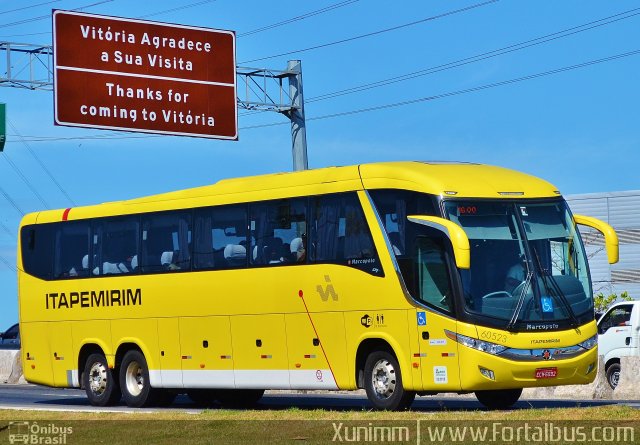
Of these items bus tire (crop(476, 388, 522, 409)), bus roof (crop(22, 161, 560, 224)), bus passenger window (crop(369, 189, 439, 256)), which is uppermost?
bus roof (crop(22, 161, 560, 224))

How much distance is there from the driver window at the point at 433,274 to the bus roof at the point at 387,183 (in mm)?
784

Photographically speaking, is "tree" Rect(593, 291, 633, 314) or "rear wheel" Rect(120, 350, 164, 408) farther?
"tree" Rect(593, 291, 633, 314)

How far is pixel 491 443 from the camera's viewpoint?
13.7 metres

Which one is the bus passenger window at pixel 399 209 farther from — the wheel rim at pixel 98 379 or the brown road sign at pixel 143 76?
the brown road sign at pixel 143 76

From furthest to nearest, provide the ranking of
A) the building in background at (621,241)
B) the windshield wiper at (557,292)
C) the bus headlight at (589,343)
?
the building in background at (621,241) → the bus headlight at (589,343) → the windshield wiper at (557,292)

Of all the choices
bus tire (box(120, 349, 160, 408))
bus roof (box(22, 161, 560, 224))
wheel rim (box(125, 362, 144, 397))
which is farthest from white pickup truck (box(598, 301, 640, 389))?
wheel rim (box(125, 362, 144, 397))

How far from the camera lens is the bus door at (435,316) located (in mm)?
19312

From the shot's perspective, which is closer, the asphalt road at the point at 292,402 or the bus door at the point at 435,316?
the bus door at the point at 435,316

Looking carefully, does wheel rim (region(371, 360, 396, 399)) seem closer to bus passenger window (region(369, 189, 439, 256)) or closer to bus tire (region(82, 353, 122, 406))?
bus passenger window (region(369, 189, 439, 256))

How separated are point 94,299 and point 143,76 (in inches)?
270

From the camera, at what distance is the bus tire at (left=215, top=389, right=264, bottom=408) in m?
25.6

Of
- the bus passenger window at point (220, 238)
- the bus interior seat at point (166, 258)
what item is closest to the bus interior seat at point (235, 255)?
the bus passenger window at point (220, 238)

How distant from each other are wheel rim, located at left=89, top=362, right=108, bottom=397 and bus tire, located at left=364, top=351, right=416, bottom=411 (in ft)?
23.6

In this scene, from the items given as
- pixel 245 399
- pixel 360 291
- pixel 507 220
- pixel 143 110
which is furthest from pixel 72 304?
pixel 507 220
